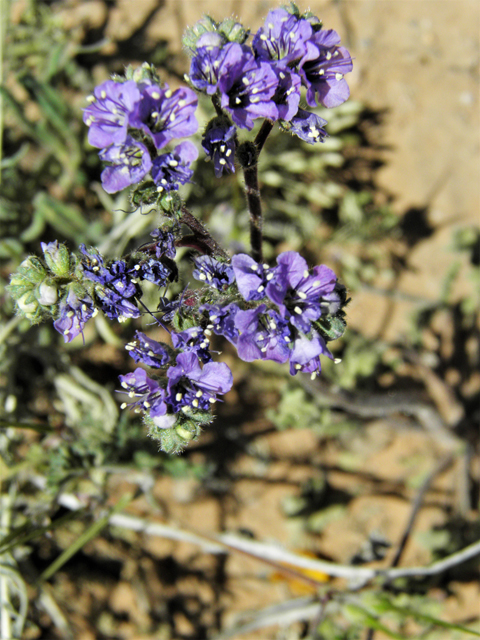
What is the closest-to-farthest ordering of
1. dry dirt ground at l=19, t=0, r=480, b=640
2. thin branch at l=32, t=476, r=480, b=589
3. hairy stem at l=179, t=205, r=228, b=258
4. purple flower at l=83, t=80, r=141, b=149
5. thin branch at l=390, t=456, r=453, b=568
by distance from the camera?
purple flower at l=83, t=80, r=141, b=149, hairy stem at l=179, t=205, r=228, b=258, thin branch at l=32, t=476, r=480, b=589, thin branch at l=390, t=456, r=453, b=568, dry dirt ground at l=19, t=0, r=480, b=640

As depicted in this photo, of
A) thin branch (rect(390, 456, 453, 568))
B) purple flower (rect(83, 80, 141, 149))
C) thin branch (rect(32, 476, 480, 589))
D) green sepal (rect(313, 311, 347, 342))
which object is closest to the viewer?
purple flower (rect(83, 80, 141, 149))

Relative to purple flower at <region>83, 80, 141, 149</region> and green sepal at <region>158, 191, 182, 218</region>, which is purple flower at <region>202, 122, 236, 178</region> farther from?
purple flower at <region>83, 80, 141, 149</region>

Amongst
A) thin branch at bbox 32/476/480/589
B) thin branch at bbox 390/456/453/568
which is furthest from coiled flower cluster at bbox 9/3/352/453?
thin branch at bbox 390/456/453/568

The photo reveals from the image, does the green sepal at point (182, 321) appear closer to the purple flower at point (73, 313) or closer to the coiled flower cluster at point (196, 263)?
the coiled flower cluster at point (196, 263)

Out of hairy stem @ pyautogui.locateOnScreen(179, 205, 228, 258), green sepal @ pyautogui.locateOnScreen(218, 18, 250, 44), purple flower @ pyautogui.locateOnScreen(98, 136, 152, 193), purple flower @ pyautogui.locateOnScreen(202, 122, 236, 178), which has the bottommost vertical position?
hairy stem @ pyautogui.locateOnScreen(179, 205, 228, 258)

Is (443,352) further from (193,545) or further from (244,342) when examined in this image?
(244,342)

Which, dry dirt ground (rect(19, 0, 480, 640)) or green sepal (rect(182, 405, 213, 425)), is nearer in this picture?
green sepal (rect(182, 405, 213, 425))

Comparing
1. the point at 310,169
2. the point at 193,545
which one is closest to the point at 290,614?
the point at 193,545
